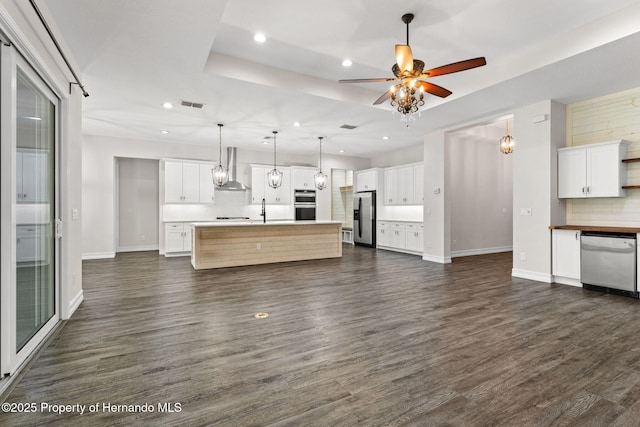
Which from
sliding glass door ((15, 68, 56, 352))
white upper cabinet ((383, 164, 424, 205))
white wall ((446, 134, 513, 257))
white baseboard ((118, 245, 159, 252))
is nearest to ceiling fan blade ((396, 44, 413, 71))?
sliding glass door ((15, 68, 56, 352))

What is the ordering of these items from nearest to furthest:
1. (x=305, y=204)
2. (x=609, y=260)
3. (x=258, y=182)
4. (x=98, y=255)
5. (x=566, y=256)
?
1. (x=609, y=260)
2. (x=566, y=256)
3. (x=98, y=255)
4. (x=258, y=182)
5. (x=305, y=204)

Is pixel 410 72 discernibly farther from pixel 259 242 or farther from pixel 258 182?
pixel 258 182

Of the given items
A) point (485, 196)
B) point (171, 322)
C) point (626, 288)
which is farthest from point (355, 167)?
point (171, 322)

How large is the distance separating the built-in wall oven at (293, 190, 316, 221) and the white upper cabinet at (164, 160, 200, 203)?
2.75 metres

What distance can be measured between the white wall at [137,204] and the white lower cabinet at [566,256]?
9028mm

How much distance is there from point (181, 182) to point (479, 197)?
7663mm

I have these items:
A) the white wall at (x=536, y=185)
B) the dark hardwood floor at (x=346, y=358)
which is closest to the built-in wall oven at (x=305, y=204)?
the dark hardwood floor at (x=346, y=358)

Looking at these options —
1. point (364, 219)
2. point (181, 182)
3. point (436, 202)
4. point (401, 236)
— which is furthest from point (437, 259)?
point (181, 182)

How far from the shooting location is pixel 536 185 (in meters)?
5.11

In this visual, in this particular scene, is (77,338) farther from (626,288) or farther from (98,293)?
(626,288)

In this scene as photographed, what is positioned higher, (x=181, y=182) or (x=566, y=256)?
(x=181, y=182)

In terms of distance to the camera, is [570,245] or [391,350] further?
[570,245]

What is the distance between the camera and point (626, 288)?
13.5 ft

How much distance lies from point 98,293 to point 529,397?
16.2 feet
